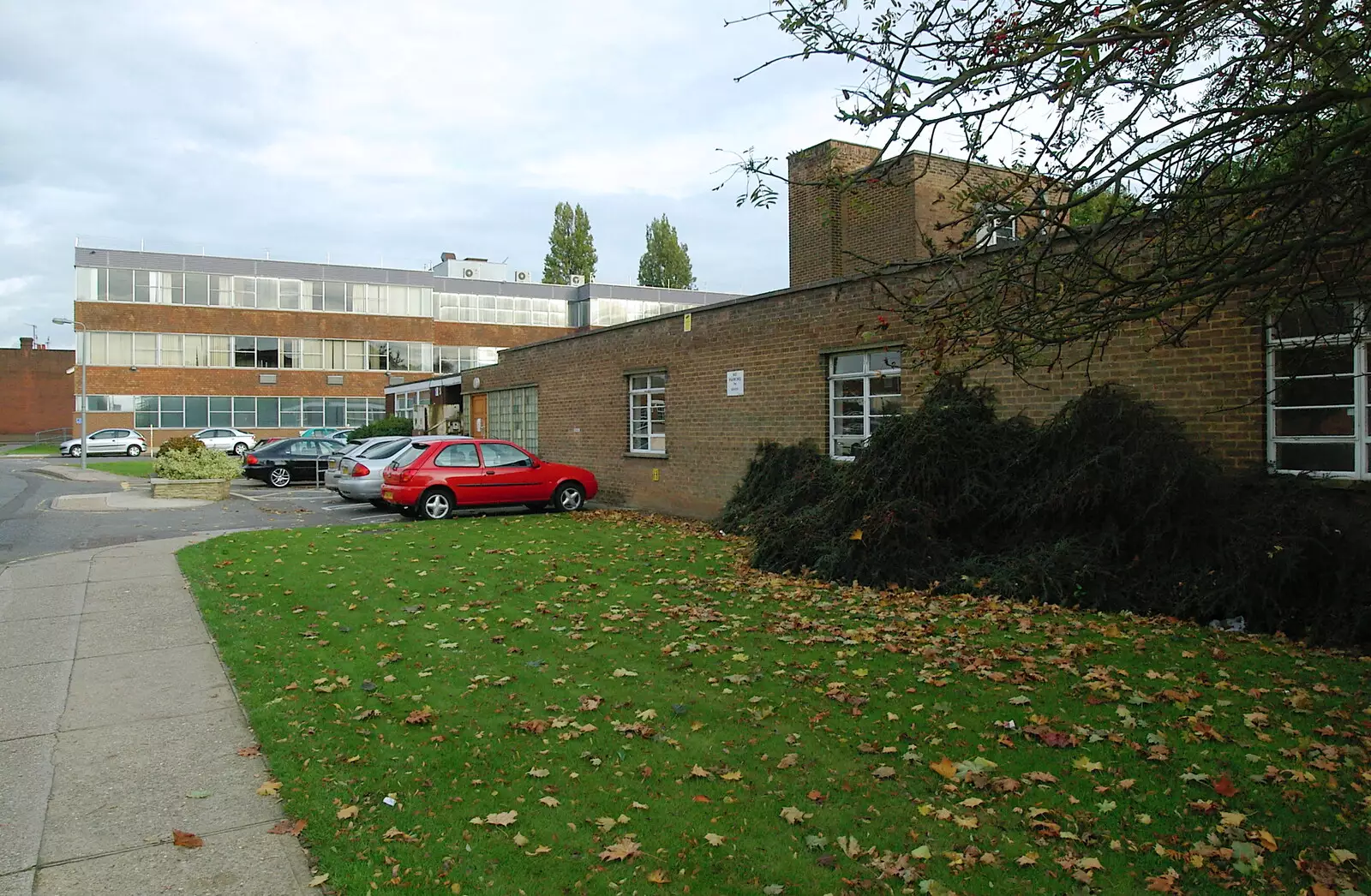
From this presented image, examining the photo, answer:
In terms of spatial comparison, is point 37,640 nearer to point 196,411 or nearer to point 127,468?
point 127,468

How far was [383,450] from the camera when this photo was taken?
19.7 metres

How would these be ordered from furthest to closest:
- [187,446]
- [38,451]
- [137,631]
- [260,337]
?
[260,337], [38,451], [187,446], [137,631]

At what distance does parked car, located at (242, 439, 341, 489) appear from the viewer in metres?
26.4

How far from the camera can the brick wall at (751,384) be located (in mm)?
8758

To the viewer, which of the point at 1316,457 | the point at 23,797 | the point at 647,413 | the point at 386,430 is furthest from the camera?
the point at 386,430

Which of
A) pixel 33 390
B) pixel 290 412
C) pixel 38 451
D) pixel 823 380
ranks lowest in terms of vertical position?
pixel 38 451

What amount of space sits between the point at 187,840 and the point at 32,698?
307 centimetres

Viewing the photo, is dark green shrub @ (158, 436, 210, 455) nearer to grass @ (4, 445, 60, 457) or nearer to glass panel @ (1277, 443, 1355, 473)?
glass panel @ (1277, 443, 1355, 473)

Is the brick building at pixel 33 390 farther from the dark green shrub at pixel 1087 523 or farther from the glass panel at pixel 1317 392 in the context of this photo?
the glass panel at pixel 1317 392

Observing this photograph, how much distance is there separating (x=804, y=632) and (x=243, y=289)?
56.6 meters

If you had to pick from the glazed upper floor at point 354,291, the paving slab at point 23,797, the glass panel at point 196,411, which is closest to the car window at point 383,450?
the paving slab at point 23,797

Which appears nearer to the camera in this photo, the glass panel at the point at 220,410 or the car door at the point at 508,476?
the car door at the point at 508,476

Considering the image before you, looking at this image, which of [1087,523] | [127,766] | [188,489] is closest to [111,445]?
[188,489]

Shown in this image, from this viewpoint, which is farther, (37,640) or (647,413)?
(647,413)
